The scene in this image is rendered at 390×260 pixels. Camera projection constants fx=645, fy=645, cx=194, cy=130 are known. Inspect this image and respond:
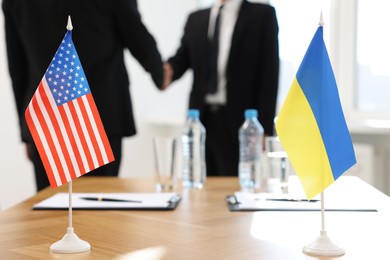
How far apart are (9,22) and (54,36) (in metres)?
0.24

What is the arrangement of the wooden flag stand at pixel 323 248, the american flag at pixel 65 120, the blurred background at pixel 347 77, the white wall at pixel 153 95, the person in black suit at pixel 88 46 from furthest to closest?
the white wall at pixel 153 95, the blurred background at pixel 347 77, the person in black suit at pixel 88 46, the american flag at pixel 65 120, the wooden flag stand at pixel 323 248

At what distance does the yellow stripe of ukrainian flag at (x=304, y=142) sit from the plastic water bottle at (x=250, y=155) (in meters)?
0.84

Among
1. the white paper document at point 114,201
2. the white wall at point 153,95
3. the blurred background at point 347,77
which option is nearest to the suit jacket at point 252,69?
the blurred background at point 347,77

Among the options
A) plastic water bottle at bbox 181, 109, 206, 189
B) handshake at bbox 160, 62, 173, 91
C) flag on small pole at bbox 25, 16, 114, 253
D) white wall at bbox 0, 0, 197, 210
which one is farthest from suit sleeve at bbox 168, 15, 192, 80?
flag on small pole at bbox 25, 16, 114, 253

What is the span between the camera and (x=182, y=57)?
3471 millimetres

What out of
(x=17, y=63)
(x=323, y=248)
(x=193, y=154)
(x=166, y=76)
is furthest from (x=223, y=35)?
(x=323, y=248)

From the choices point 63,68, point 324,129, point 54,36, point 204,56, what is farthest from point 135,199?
point 204,56

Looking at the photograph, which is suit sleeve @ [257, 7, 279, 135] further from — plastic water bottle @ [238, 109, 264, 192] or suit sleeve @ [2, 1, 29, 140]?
suit sleeve @ [2, 1, 29, 140]

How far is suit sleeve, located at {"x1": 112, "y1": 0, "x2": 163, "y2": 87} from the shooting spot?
2596 millimetres

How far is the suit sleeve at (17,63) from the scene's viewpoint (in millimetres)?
2664

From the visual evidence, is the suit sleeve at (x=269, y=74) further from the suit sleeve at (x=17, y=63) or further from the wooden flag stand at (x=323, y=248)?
the wooden flag stand at (x=323, y=248)

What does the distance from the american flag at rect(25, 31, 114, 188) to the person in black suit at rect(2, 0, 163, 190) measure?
4.25 ft

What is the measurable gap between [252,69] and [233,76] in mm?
103

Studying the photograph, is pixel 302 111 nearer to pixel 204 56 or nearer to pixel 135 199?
pixel 135 199
